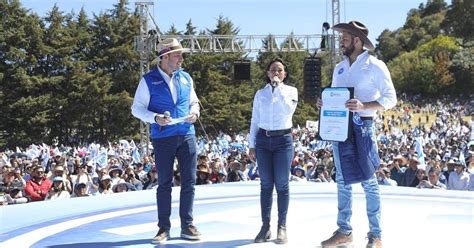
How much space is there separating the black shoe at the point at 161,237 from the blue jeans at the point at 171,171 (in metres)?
0.04

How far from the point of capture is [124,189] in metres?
10.6

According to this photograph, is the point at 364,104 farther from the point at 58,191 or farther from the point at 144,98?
the point at 58,191

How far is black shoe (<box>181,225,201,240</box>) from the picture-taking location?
199 inches

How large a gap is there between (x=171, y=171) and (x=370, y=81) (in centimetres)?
195

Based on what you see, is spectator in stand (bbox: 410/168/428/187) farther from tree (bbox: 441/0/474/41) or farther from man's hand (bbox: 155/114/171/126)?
tree (bbox: 441/0/474/41)

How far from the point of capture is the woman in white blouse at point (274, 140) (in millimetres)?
4941

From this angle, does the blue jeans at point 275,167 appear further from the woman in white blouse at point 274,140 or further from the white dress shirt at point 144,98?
the white dress shirt at point 144,98

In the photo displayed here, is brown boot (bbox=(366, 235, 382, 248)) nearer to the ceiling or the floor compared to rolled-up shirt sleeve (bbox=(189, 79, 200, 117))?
nearer to the floor

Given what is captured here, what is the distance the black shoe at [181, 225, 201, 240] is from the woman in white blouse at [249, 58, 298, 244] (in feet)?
1.84

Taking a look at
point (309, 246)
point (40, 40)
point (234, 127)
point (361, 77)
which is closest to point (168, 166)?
point (309, 246)

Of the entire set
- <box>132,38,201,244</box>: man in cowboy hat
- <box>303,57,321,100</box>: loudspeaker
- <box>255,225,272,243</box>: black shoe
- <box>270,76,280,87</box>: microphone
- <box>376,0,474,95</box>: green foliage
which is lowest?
<box>255,225,272,243</box>: black shoe

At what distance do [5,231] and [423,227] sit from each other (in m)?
4.23

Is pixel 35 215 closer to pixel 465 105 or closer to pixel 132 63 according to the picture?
pixel 132 63

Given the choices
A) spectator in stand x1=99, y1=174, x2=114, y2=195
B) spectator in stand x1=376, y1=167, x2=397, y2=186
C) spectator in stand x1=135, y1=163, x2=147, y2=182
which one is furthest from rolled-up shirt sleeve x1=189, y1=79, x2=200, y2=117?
spectator in stand x1=135, y1=163, x2=147, y2=182
